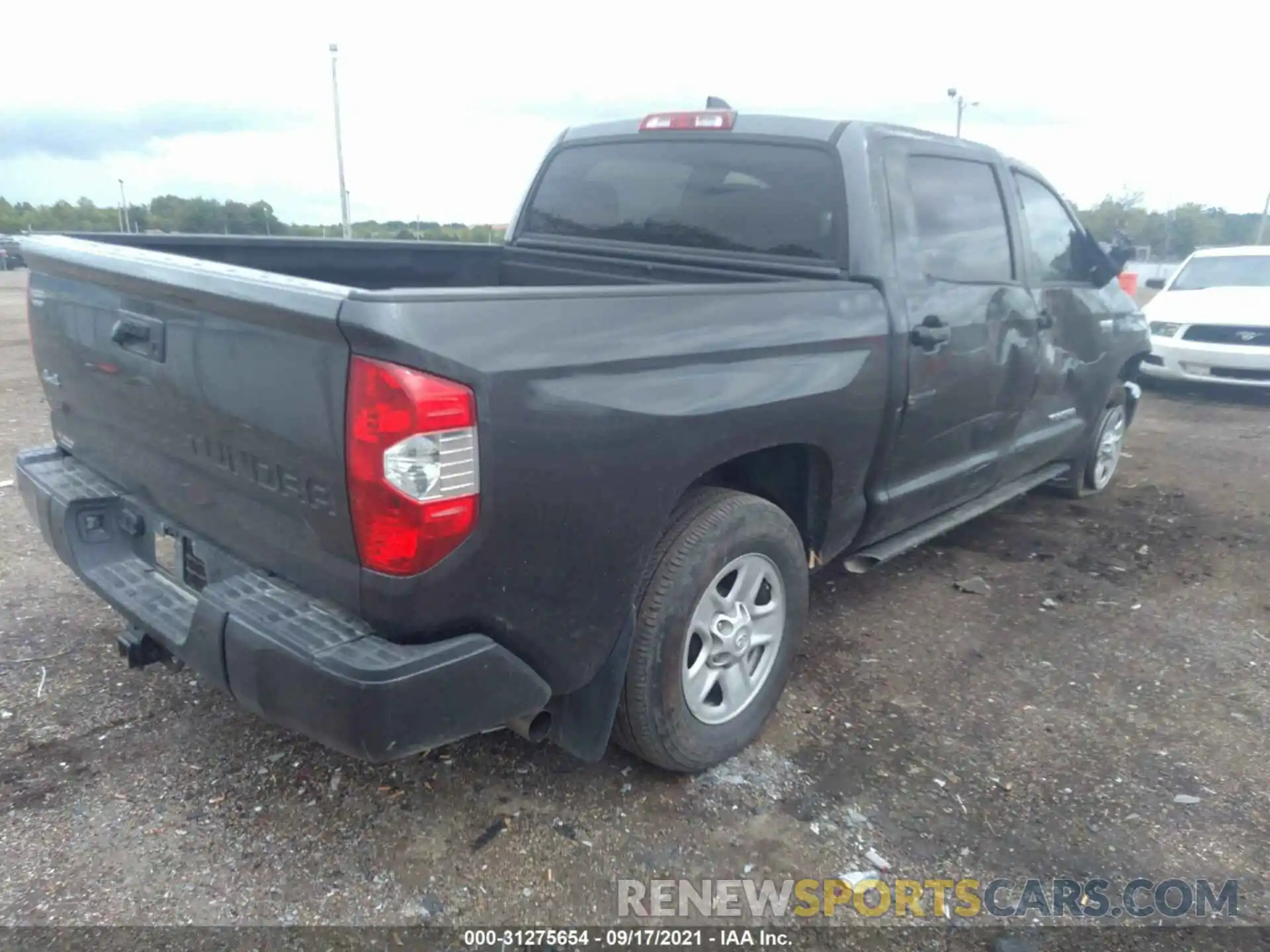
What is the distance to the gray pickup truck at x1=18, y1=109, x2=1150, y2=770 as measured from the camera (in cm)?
205

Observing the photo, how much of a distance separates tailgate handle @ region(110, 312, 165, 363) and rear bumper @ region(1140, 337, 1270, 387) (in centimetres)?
874

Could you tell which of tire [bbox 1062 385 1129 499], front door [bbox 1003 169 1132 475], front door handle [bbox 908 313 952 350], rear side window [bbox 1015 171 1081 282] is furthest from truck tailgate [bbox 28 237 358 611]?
tire [bbox 1062 385 1129 499]

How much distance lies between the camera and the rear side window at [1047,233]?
4.52 m

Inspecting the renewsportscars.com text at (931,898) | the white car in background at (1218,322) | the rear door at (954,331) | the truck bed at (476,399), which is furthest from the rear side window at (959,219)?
the white car in background at (1218,322)

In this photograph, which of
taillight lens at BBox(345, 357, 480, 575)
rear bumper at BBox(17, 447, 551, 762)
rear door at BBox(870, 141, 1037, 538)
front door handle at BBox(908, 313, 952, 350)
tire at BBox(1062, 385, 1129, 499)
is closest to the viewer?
taillight lens at BBox(345, 357, 480, 575)

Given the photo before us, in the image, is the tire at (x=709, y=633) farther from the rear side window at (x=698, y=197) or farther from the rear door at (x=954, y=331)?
the rear side window at (x=698, y=197)

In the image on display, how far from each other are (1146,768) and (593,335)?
2327mm

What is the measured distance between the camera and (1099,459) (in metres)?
6.03

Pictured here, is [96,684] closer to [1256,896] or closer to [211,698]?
[211,698]

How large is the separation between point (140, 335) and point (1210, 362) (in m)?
9.63

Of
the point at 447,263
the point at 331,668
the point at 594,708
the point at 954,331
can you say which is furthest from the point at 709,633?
the point at 447,263

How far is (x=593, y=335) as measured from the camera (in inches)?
90.1

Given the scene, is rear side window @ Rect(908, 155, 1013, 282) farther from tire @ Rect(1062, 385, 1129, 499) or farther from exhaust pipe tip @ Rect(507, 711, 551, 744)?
exhaust pipe tip @ Rect(507, 711, 551, 744)

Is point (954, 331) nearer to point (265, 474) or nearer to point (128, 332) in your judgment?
point (265, 474)
